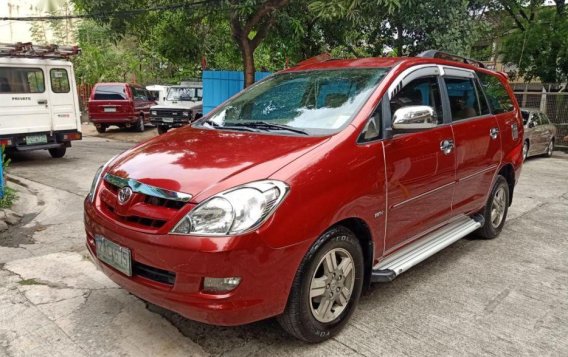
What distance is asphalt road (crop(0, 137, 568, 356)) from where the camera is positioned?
9.70ft

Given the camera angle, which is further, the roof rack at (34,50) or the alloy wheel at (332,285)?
the roof rack at (34,50)

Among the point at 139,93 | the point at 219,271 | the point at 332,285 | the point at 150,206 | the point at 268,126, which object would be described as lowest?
the point at 332,285

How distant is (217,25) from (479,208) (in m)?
12.3

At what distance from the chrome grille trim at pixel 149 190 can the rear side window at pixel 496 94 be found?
140 inches

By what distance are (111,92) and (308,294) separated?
16.2m

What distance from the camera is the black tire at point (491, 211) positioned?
5.00m

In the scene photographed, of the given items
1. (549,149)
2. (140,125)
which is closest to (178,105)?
(140,125)

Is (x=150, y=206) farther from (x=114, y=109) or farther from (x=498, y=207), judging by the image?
(x=114, y=109)

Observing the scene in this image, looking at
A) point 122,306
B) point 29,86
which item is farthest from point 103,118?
point 122,306

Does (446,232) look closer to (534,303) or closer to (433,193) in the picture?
(433,193)

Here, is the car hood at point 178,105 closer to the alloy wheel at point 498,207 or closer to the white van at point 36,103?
the white van at point 36,103

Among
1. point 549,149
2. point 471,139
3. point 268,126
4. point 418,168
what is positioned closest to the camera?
point 268,126

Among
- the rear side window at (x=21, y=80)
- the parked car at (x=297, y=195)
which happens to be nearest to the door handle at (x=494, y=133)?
the parked car at (x=297, y=195)

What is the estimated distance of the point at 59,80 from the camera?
1066 centimetres
